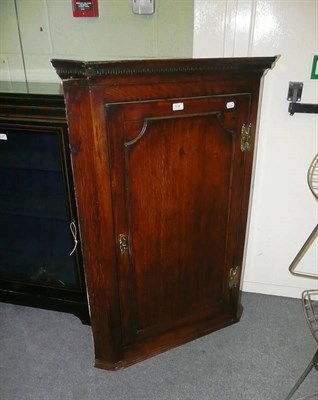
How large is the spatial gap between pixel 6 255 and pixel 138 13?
1.39 metres

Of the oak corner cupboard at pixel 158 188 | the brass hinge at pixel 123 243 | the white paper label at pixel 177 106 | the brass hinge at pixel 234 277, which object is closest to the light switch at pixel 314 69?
the oak corner cupboard at pixel 158 188

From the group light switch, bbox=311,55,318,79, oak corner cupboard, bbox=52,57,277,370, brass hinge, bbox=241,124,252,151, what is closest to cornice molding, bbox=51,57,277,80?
oak corner cupboard, bbox=52,57,277,370

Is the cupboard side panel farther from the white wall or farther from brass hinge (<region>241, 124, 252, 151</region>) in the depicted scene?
the white wall

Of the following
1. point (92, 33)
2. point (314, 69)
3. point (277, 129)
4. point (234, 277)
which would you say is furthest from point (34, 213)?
point (314, 69)

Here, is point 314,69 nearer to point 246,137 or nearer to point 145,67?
point 246,137

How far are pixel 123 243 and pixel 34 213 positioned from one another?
62cm

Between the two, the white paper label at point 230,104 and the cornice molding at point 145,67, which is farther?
the white paper label at point 230,104

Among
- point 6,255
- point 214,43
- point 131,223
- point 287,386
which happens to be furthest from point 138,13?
point 287,386

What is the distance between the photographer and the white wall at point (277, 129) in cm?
150

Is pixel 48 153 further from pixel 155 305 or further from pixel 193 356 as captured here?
pixel 193 356

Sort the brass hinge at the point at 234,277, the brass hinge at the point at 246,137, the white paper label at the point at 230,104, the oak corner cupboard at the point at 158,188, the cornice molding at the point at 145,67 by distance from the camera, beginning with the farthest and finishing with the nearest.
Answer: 1. the brass hinge at the point at 234,277
2. the brass hinge at the point at 246,137
3. the white paper label at the point at 230,104
4. the oak corner cupboard at the point at 158,188
5. the cornice molding at the point at 145,67

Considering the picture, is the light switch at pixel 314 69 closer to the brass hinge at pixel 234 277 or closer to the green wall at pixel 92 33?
the green wall at pixel 92 33

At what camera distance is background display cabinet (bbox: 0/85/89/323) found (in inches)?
57.2

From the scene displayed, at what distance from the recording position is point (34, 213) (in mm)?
1738
